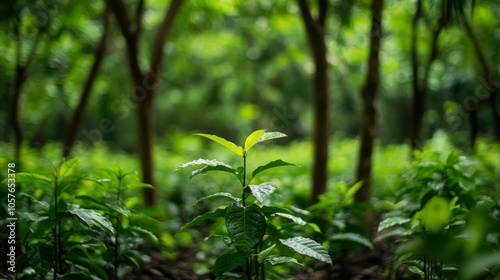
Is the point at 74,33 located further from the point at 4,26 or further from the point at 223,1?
the point at 223,1

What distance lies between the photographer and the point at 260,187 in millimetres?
1847

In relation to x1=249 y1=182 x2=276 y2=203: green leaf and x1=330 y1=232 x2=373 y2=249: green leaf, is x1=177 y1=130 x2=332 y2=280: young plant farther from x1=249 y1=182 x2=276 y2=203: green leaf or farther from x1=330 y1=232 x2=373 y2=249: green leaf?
x1=330 y1=232 x2=373 y2=249: green leaf

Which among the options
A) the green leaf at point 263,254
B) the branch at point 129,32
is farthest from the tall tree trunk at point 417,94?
the green leaf at point 263,254

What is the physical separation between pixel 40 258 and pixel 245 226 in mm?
907

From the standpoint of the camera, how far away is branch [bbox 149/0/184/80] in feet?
13.8

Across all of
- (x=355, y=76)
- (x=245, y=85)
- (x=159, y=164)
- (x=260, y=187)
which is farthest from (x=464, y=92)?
(x=260, y=187)

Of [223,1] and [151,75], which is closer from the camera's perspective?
[151,75]

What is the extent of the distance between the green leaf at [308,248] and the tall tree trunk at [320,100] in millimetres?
2004

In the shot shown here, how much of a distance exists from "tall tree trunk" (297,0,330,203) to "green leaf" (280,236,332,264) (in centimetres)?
200

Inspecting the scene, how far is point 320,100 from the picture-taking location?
4020 mm

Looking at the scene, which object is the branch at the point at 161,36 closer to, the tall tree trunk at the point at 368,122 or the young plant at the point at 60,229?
the tall tree trunk at the point at 368,122

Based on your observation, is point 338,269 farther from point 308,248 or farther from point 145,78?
point 145,78

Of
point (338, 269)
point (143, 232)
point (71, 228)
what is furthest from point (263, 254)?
point (338, 269)

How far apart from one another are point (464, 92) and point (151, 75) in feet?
18.4
